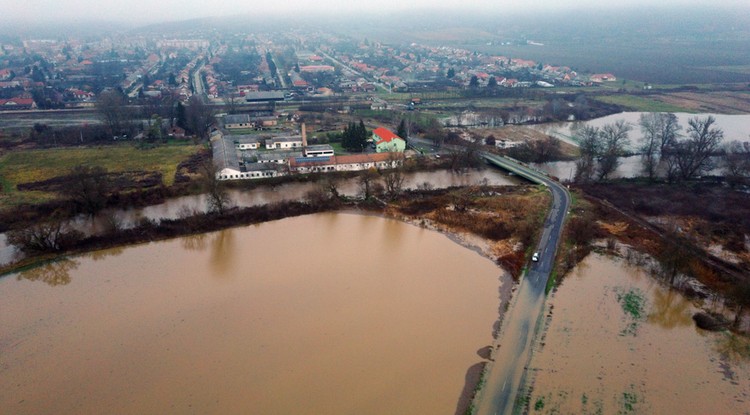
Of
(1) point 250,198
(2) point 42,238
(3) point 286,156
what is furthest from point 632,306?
(2) point 42,238

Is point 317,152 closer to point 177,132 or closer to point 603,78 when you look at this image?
point 177,132

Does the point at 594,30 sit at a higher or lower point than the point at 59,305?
higher

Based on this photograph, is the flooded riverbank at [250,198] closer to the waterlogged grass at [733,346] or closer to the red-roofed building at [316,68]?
the waterlogged grass at [733,346]

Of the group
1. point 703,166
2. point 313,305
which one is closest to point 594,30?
point 703,166

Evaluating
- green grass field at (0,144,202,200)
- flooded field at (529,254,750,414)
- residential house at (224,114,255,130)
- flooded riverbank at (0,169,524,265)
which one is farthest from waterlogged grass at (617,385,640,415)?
residential house at (224,114,255,130)

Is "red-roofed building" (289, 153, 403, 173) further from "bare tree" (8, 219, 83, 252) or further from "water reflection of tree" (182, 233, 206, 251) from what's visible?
"bare tree" (8, 219, 83, 252)

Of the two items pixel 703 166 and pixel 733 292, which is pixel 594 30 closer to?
pixel 703 166


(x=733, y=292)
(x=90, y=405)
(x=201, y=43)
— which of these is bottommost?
(x=90, y=405)

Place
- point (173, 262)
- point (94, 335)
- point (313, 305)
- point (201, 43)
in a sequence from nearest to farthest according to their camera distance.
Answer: point (94, 335), point (313, 305), point (173, 262), point (201, 43)
